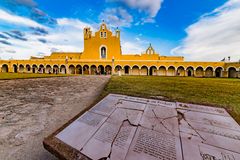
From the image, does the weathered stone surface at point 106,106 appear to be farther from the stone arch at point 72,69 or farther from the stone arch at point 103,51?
the stone arch at point 103,51

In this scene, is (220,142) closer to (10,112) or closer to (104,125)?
(104,125)

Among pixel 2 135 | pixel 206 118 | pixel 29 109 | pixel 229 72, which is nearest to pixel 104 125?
pixel 206 118

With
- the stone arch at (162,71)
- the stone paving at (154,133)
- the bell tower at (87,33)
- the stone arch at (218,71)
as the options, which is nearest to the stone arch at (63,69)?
the bell tower at (87,33)

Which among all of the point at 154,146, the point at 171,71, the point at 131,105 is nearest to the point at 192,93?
the point at 131,105

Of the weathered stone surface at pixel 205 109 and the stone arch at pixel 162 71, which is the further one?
the stone arch at pixel 162 71

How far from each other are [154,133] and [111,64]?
30403mm

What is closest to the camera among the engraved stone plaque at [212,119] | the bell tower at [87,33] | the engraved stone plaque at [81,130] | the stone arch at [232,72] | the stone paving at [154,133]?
the stone paving at [154,133]

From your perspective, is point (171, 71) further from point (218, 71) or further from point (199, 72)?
point (218, 71)

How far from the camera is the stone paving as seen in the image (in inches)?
57.7

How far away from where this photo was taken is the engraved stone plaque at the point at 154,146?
143 centimetres

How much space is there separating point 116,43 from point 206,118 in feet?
116

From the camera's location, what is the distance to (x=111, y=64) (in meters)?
31.7

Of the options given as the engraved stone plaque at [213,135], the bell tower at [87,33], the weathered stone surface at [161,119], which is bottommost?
the engraved stone plaque at [213,135]

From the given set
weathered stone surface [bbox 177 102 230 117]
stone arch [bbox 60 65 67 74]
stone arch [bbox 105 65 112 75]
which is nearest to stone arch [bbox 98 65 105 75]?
stone arch [bbox 105 65 112 75]
